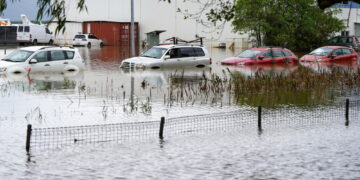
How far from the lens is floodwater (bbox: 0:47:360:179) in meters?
10.9

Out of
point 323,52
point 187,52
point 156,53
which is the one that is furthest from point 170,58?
point 323,52

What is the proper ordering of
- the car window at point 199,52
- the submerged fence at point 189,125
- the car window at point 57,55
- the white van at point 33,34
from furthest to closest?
the white van at point 33,34 → the car window at point 199,52 → the car window at point 57,55 → the submerged fence at point 189,125

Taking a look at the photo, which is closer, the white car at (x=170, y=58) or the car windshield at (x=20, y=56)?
the car windshield at (x=20, y=56)

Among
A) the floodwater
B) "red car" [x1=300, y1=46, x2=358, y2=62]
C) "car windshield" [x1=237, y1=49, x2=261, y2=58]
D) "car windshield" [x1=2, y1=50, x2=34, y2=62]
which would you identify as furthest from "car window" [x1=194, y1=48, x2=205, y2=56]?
the floodwater

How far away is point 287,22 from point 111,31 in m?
31.4

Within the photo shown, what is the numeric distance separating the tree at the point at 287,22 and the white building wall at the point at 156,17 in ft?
44.7

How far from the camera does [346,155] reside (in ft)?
41.4

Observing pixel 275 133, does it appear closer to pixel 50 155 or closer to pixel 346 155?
pixel 346 155

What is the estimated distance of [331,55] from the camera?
4231 cm

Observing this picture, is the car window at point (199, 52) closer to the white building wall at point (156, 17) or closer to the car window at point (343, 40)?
the car window at point (343, 40)

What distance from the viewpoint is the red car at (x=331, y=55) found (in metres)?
42.2

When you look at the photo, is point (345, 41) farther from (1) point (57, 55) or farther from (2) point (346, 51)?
(1) point (57, 55)

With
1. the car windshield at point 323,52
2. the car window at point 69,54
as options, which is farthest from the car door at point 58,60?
the car windshield at point 323,52

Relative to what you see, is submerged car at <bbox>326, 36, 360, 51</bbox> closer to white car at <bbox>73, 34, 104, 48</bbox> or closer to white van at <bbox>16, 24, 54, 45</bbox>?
white car at <bbox>73, 34, 104, 48</bbox>
